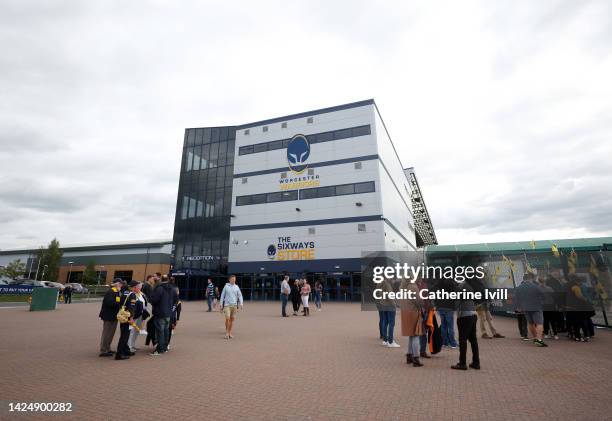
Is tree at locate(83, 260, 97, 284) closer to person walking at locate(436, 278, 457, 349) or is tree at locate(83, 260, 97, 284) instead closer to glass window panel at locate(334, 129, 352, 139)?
glass window panel at locate(334, 129, 352, 139)

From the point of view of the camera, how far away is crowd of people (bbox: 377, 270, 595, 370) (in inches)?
259

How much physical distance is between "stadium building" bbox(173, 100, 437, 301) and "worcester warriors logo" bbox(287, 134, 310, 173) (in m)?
0.11

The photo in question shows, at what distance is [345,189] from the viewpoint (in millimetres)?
31672

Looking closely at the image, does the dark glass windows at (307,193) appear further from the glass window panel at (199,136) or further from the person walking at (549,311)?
the person walking at (549,311)

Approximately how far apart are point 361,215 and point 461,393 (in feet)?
84.3

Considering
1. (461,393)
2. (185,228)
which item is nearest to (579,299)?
(461,393)

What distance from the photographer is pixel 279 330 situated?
11.7m

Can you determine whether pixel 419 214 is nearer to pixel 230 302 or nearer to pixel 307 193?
pixel 307 193

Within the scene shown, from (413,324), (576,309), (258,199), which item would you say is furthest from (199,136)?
(576,309)

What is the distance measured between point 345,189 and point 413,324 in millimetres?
25274

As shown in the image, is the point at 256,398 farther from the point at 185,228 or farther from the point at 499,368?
the point at 185,228

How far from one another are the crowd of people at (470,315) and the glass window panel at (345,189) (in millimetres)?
21411

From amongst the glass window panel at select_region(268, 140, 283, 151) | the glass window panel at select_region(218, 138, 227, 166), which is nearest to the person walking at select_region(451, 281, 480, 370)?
the glass window panel at select_region(268, 140, 283, 151)

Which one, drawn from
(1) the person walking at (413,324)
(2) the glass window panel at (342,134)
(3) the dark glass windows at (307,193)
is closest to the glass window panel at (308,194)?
(3) the dark glass windows at (307,193)
